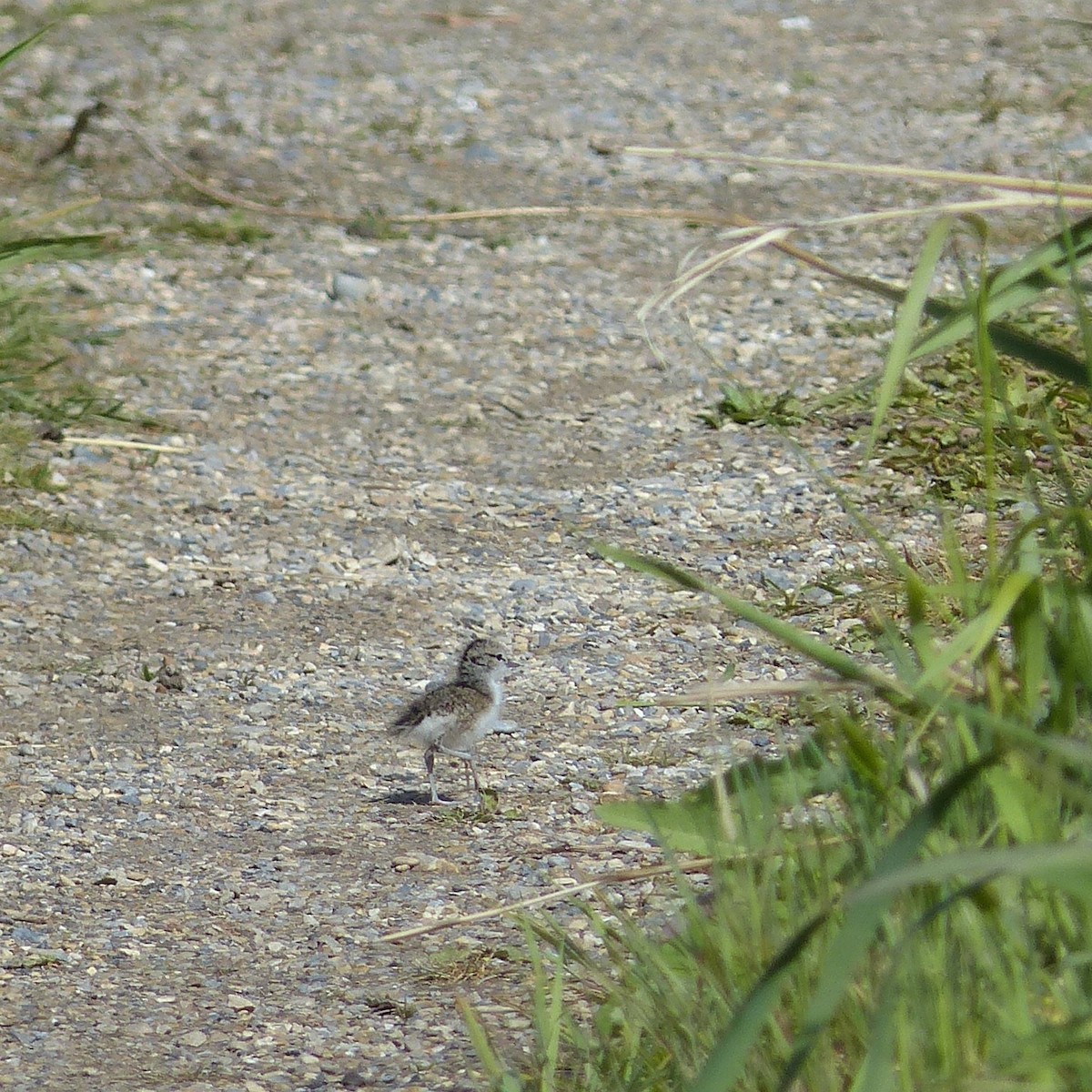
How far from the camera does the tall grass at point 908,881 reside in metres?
2.10

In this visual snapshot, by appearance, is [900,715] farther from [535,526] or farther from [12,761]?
[535,526]

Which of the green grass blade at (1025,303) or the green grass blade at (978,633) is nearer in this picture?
the green grass blade at (978,633)

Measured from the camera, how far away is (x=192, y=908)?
4062mm

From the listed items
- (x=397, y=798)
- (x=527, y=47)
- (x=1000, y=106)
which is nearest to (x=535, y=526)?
(x=397, y=798)

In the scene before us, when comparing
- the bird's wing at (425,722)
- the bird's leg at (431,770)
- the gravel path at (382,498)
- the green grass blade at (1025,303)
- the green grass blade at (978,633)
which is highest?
the green grass blade at (1025,303)

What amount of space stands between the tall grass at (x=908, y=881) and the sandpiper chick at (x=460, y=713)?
1174 mm

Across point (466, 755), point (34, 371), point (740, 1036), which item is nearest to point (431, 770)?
point (466, 755)

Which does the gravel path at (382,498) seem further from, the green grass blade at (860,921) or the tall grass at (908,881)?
the green grass blade at (860,921)

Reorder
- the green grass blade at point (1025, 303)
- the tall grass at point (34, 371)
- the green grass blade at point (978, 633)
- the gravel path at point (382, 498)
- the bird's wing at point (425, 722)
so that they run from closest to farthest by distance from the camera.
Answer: the green grass blade at point (978, 633)
the green grass blade at point (1025, 303)
the gravel path at point (382, 498)
the bird's wing at point (425, 722)
the tall grass at point (34, 371)

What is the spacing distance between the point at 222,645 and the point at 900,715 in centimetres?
313

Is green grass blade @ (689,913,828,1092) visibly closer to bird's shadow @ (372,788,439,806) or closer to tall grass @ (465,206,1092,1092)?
tall grass @ (465,206,1092,1092)

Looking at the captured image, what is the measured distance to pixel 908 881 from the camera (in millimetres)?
1911

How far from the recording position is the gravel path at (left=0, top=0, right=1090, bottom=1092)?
12.8ft

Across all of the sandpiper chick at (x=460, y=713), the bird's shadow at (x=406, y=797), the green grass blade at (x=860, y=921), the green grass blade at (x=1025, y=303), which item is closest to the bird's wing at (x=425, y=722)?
the sandpiper chick at (x=460, y=713)
